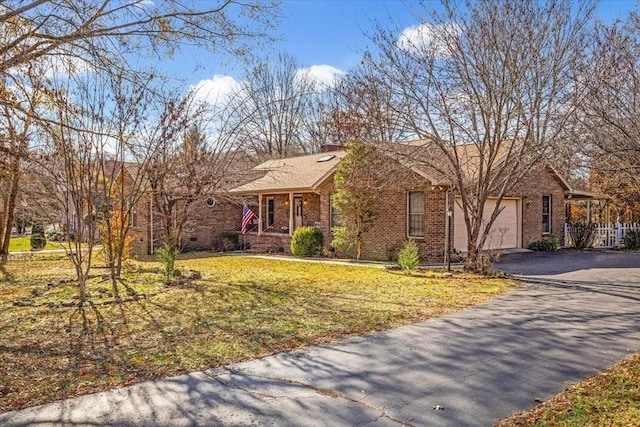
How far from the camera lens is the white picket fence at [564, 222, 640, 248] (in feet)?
71.9

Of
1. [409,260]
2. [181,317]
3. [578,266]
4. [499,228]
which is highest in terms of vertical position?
[499,228]

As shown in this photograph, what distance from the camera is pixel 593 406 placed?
167 inches

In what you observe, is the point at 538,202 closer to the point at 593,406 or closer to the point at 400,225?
the point at 400,225

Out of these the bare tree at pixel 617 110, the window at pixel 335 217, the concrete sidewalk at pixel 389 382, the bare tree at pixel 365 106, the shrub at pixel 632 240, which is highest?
the bare tree at pixel 365 106

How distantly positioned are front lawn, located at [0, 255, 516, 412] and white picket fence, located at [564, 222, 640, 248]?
11.1 metres

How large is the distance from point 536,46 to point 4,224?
1911cm

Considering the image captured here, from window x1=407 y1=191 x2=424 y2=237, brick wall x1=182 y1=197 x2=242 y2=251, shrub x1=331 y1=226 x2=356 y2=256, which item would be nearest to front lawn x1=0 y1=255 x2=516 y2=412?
window x1=407 y1=191 x2=424 y2=237

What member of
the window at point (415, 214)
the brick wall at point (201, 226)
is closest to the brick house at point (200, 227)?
the brick wall at point (201, 226)

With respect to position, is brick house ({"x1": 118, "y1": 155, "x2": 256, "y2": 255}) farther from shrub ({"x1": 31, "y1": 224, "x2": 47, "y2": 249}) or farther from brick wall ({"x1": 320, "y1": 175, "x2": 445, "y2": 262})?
brick wall ({"x1": 320, "y1": 175, "x2": 445, "y2": 262})

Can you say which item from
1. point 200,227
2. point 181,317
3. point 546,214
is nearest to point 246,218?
point 200,227

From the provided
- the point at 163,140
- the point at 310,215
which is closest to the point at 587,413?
the point at 163,140

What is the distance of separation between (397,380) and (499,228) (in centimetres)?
1511

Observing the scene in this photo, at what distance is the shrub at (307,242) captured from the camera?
19391 mm

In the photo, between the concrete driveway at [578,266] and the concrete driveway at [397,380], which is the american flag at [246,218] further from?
the concrete driveway at [397,380]
